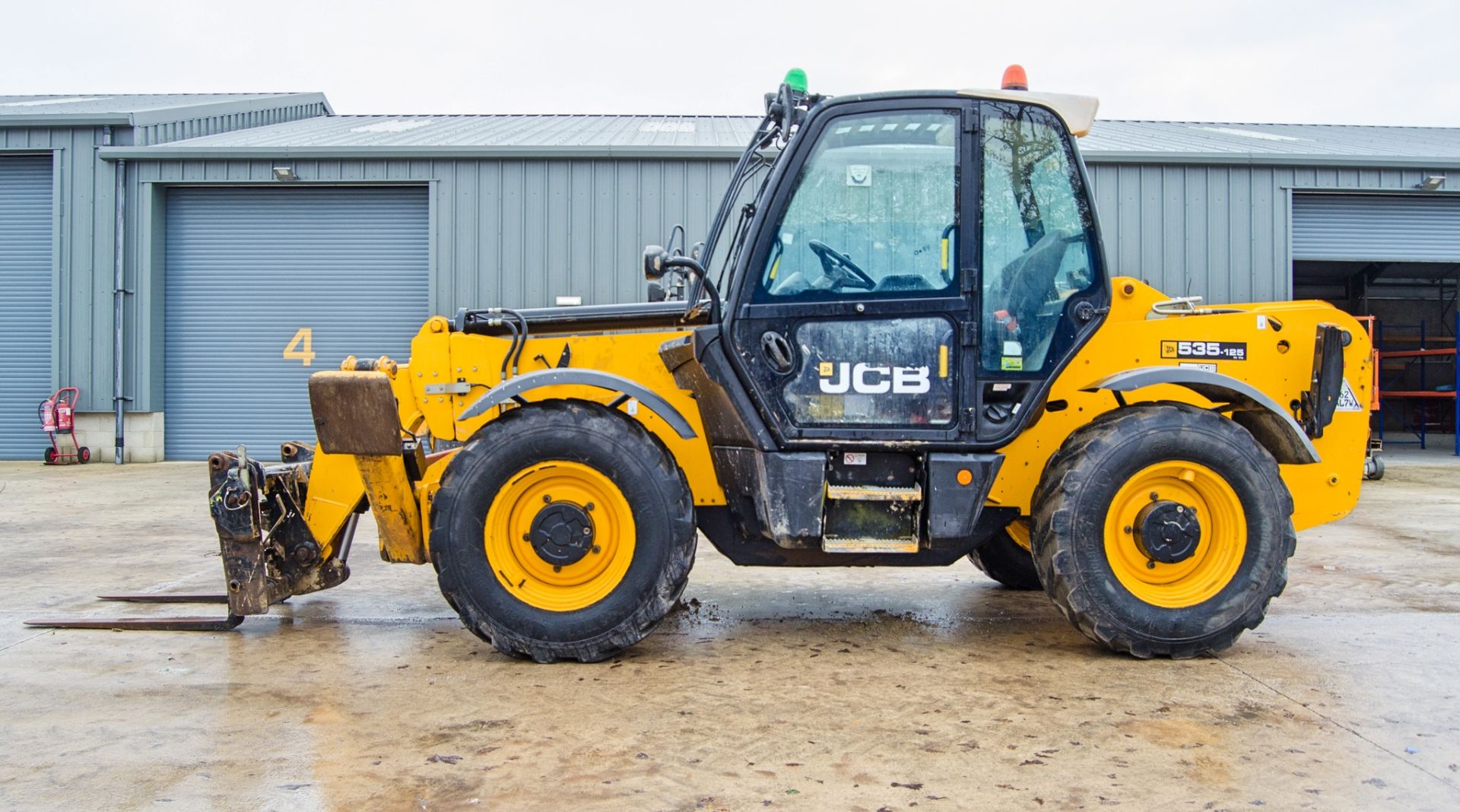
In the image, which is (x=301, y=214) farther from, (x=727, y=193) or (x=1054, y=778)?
(x=1054, y=778)

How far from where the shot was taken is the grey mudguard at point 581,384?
4.61 metres

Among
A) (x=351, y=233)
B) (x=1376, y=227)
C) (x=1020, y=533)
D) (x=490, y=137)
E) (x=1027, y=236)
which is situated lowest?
(x=1020, y=533)

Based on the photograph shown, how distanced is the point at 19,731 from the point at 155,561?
3.93 m

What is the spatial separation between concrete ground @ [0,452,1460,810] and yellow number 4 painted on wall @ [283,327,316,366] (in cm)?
1087

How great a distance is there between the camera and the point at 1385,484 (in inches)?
551

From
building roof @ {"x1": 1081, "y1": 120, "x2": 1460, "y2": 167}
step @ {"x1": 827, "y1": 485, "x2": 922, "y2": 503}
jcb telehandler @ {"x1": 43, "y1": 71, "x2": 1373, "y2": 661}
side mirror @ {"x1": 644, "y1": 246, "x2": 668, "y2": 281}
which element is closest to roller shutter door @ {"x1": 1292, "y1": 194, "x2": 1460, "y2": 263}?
building roof @ {"x1": 1081, "y1": 120, "x2": 1460, "y2": 167}

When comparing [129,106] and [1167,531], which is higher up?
[129,106]

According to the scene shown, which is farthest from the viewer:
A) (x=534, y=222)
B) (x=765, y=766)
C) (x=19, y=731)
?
(x=534, y=222)

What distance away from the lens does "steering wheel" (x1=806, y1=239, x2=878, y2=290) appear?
15.6ft

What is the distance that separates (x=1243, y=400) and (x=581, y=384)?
2.96 metres

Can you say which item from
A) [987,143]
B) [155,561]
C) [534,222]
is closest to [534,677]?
[987,143]

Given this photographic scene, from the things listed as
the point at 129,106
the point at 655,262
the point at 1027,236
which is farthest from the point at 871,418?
the point at 129,106

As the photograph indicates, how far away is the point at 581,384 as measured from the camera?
466cm

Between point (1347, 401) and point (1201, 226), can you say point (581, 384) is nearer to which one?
point (1347, 401)
